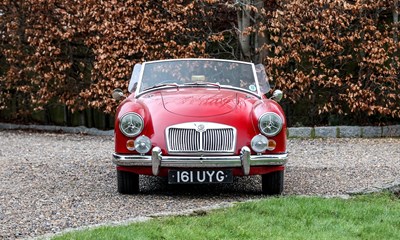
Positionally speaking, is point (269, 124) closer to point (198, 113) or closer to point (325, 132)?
point (198, 113)

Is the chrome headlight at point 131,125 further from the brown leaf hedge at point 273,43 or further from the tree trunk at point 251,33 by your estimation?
the tree trunk at point 251,33

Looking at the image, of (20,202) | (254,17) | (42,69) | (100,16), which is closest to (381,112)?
(254,17)

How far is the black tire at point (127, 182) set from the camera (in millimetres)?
7551

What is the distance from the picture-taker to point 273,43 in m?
14.1

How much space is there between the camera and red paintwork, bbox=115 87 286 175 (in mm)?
7391

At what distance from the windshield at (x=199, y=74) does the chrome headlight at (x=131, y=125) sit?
948mm

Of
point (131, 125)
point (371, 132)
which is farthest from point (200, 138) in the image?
point (371, 132)

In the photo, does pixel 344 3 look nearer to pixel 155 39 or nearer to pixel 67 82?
pixel 155 39

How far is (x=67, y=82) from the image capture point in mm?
15406

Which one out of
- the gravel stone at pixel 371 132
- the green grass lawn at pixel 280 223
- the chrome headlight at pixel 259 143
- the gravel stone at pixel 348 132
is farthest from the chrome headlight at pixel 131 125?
the gravel stone at pixel 371 132

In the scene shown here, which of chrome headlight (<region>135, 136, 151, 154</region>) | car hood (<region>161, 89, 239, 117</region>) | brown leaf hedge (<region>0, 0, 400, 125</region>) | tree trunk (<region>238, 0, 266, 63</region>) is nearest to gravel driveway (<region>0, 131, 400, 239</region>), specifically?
chrome headlight (<region>135, 136, 151, 154</region>)

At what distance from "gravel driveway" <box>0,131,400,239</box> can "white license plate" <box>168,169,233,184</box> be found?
184mm

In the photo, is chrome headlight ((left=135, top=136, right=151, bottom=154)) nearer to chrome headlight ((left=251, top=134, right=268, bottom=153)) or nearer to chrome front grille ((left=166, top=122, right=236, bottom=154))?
chrome front grille ((left=166, top=122, right=236, bottom=154))

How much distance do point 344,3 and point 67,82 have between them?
5501 millimetres
